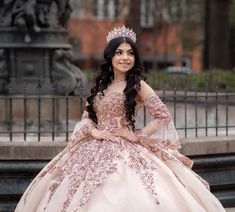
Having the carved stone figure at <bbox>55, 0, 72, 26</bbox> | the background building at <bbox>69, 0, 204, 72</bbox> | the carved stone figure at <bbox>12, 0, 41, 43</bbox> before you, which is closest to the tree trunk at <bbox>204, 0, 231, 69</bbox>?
the carved stone figure at <bbox>55, 0, 72, 26</bbox>

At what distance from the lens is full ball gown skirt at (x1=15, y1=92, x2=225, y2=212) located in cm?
639

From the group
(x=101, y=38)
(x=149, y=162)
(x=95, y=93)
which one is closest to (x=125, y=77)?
(x=95, y=93)

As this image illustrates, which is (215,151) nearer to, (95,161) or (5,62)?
(95,161)

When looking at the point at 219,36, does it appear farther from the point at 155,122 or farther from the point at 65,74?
the point at 155,122

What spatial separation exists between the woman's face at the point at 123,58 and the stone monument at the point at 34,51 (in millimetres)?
5010

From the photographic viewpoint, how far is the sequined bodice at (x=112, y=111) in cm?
680

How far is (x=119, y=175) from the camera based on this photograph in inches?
256

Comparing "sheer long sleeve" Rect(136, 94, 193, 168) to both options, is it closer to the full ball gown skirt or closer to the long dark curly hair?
the full ball gown skirt

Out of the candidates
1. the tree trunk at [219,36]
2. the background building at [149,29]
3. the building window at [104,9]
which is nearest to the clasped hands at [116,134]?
the tree trunk at [219,36]

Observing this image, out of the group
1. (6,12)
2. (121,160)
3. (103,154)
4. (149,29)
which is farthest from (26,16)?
(149,29)

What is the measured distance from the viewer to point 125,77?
272 inches

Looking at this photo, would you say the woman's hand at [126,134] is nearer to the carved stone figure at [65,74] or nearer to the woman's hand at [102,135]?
the woman's hand at [102,135]

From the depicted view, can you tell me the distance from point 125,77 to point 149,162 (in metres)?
0.76

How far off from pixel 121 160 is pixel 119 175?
0.15 meters
